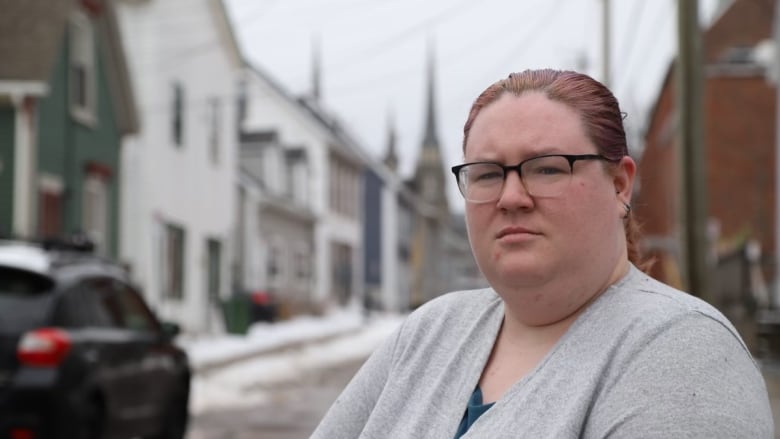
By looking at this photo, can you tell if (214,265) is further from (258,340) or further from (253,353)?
(253,353)

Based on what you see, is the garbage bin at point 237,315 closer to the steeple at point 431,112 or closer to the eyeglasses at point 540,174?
the eyeglasses at point 540,174

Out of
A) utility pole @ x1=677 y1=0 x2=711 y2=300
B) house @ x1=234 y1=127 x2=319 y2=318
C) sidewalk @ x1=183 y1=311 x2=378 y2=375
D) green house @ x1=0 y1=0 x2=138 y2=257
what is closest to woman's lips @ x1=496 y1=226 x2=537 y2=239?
utility pole @ x1=677 y1=0 x2=711 y2=300

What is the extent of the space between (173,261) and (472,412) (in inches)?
1021

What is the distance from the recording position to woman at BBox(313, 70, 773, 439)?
182 cm

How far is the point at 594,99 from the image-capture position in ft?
6.82

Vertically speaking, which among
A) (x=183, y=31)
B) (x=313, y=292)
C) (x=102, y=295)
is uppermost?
(x=183, y=31)

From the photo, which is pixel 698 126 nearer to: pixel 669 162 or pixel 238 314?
pixel 238 314

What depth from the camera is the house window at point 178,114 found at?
2719 centimetres

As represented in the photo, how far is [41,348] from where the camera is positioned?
27.2ft

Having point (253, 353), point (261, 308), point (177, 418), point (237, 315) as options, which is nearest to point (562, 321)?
point (177, 418)

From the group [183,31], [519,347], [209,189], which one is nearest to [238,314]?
[209,189]

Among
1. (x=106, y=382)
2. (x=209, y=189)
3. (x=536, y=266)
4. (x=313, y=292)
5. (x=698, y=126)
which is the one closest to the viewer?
(x=536, y=266)

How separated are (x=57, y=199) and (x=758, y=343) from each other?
38.7 ft

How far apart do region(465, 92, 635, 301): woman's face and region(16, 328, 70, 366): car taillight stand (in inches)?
264
